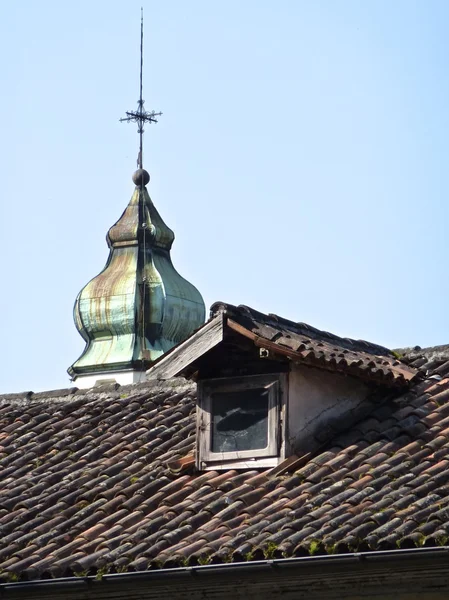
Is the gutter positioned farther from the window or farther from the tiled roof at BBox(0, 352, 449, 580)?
the window

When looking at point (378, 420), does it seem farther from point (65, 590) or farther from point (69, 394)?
point (69, 394)

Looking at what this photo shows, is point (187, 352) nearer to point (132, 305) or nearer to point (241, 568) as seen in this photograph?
point (241, 568)

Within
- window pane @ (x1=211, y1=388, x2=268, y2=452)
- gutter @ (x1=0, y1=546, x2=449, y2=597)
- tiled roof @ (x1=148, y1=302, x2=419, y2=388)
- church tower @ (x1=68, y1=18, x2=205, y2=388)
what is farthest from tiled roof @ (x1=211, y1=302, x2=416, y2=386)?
church tower @ (x1=68, y1=18, x2=205, y2=388)

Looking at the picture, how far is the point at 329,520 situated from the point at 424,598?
1.06 m

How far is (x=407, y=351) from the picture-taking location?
53.9ft

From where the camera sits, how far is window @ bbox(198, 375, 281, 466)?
14.6 meters

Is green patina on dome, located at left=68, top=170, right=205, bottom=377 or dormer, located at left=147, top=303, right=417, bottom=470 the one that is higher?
green patina on dome, located at left=68, top=170, right=205, bottom=377

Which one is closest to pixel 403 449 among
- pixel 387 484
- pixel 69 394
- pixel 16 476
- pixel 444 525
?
pixel 387 484

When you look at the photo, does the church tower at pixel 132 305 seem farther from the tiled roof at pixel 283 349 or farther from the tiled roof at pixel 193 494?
the tiled roof at pixel 283 349

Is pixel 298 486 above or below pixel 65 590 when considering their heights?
above

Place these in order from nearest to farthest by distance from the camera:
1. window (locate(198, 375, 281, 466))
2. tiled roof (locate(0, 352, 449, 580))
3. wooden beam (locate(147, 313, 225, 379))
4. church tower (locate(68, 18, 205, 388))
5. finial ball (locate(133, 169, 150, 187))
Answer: tiled roof (locate(0, 352, 449, 580)) < window (locate(198, 375, 281, 466)) < wooden beam (locate(147, 313, 225, 379)) < church tower (locate(68, 18, 205, 388)) < finial ball (locate(133, 169, 150, 187))

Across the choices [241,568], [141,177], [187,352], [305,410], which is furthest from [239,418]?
[141,177]

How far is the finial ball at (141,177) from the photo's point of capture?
50.6 m

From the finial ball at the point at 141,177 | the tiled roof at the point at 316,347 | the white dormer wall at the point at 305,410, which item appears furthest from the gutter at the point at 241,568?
the finial ball at the point at 141,177
